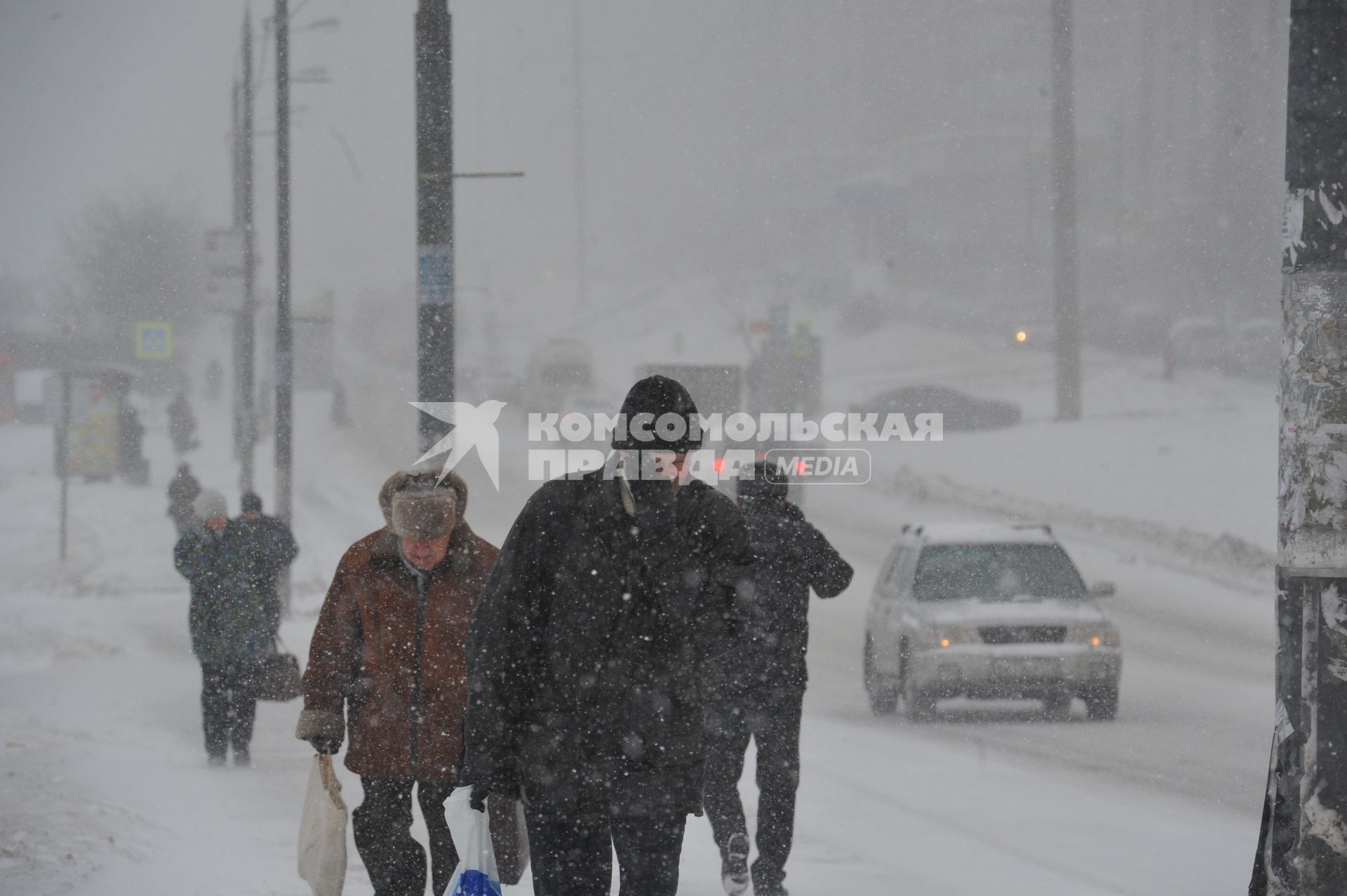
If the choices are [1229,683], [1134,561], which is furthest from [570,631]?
[1134,561]

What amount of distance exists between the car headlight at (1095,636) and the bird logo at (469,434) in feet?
15.7

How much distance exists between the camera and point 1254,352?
4759 centimetres

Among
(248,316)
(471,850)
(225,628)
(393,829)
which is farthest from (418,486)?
(248,316)

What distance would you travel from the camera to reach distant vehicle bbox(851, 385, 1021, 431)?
4091cm

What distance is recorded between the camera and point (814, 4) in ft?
284

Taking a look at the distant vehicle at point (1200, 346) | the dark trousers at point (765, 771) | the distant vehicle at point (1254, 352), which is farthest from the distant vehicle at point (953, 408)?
the dark trousers at point (765, 771)

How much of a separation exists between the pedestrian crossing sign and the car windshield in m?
15.5

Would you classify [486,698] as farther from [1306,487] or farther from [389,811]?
[1306,487]

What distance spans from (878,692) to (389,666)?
806 cm

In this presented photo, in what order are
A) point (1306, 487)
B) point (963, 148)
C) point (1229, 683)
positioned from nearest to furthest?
point (1306, 487) → point (1229, 683) → point (963, 148)

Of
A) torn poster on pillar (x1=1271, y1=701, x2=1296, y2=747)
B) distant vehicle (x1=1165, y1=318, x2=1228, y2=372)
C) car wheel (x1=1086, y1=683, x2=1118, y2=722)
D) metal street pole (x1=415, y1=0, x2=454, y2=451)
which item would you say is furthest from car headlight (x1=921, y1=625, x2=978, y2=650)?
distant vehicle (x1=1165, y1=318, x2=1228, y2=372)

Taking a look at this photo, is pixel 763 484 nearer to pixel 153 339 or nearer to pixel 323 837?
pixel 323 837

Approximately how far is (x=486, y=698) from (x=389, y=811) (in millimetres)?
1525

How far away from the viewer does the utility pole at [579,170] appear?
3285 inches
